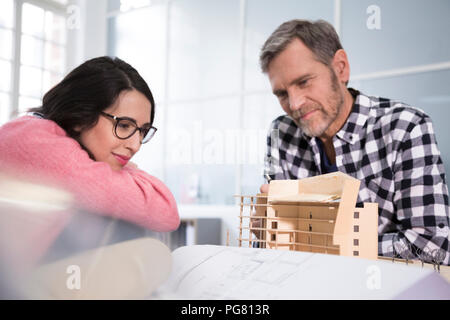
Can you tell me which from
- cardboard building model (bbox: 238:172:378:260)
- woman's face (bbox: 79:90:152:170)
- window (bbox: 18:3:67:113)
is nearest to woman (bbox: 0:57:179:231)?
woman's face (bbox: 79:90:152:170)

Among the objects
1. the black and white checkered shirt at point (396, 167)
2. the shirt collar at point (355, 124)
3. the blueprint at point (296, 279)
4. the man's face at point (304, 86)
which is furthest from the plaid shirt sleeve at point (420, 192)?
the blueprint at point (296, 279)

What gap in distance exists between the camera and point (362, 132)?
1.31 metres

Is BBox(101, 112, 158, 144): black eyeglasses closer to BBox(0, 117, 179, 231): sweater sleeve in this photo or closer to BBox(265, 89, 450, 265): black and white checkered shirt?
BBox(0, 117, 179, 231): sweater sleeve

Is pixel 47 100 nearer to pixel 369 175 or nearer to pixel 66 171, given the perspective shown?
pixel 66 171

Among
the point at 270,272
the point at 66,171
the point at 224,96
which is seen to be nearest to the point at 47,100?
the point at 66,171

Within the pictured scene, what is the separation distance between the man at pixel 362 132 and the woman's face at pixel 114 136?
2.66 ft

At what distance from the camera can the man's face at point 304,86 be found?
1214mm

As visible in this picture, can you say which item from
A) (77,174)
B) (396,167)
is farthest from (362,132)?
(77,174)

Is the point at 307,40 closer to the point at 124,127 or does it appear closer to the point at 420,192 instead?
the point at 420,192

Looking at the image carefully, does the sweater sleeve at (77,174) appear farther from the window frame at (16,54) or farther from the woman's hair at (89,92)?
the window frame at (16,54)

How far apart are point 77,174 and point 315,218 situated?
0.31 m

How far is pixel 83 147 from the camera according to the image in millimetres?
400

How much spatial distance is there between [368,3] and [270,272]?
286cm

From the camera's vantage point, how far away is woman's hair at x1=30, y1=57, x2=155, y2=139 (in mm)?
436
